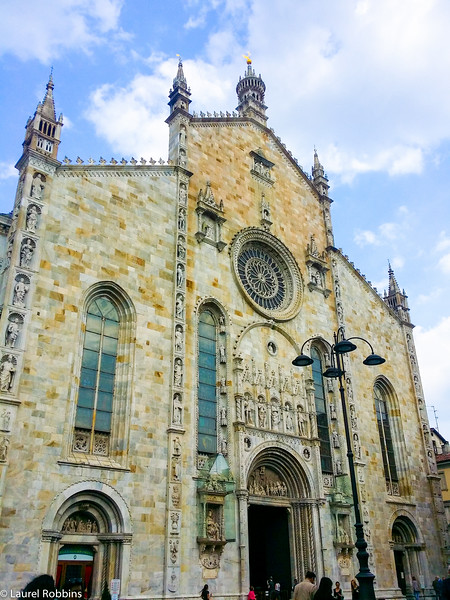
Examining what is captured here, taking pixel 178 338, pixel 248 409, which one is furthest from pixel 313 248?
pixel 178 338

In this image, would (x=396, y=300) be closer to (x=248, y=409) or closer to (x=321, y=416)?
(x=321, y=416)

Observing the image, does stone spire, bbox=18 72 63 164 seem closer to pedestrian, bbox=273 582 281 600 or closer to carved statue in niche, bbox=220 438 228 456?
carved statue in niche, bbox=220 438 228 456

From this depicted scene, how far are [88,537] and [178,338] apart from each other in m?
7.39

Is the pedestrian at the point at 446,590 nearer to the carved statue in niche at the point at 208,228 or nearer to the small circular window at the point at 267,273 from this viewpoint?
the small circular window at the point at 267,273

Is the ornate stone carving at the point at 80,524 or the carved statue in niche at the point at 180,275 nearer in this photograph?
the ornate stone carving at the point at 80,524

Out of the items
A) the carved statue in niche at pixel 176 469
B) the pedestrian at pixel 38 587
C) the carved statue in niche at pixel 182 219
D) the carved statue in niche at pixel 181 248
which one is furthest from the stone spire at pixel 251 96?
the pedestrian at pixel 38 587

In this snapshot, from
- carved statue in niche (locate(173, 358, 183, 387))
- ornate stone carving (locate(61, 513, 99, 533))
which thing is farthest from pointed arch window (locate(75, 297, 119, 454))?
carved statue in niche (locate(173, 358, 183, 387))

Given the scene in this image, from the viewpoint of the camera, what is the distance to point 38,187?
19203mm

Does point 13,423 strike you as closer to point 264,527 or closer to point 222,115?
point 264,527

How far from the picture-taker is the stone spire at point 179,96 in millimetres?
25641

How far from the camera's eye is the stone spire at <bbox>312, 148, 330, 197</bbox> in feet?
107

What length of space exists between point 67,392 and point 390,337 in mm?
20693

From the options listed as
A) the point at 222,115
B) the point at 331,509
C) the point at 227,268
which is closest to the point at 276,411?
the point at 331,509

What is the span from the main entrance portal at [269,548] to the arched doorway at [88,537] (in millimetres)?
6563
